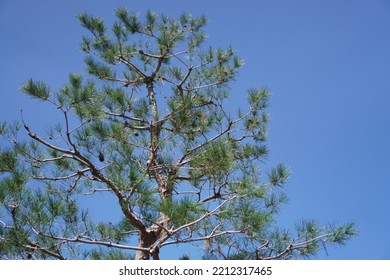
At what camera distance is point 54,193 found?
2334 mm

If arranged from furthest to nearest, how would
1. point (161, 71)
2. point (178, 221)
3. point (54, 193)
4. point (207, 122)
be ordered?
point (161, 71)
point (207, 122)
point (54, 193)
point (178, 221)

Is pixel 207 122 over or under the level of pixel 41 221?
over

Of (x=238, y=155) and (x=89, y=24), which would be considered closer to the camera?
(x=238, y=155)

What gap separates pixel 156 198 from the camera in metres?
1.82

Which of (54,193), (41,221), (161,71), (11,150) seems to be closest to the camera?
(41,221)

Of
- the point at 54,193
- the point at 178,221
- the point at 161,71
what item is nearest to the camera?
the point at 178,221

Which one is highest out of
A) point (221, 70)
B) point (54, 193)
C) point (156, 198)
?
point (221, 70)

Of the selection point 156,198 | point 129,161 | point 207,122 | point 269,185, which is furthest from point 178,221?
point 207,122
